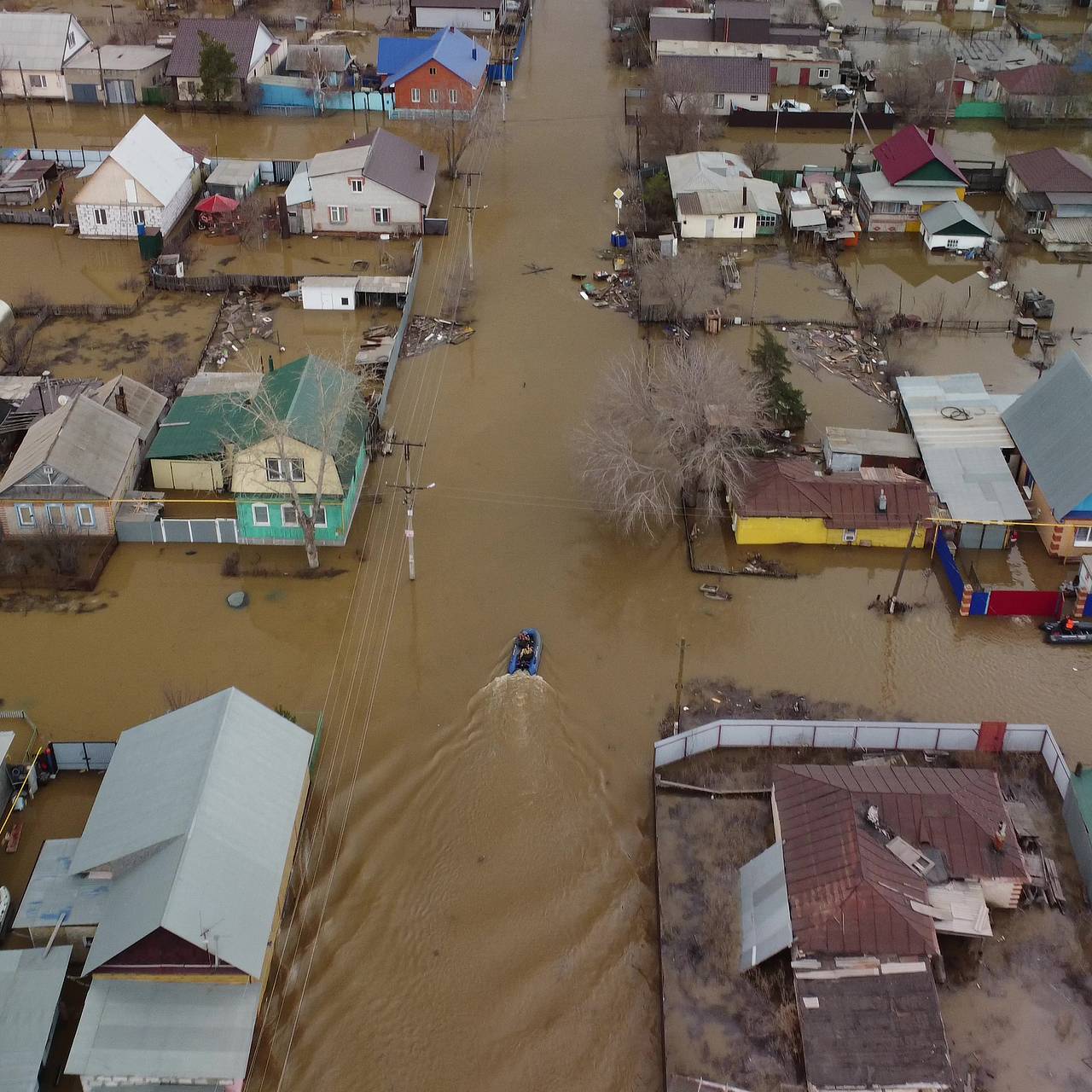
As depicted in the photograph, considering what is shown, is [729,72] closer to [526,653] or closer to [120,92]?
[120,92]

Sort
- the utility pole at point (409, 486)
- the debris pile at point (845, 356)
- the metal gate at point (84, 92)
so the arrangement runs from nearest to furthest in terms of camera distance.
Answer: the utility pole at point (409, 486) < the debris pile at point (845, 356) < the metal gate at point (84, 92)

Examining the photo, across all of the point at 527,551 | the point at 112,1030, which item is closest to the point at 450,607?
the point at 527,551

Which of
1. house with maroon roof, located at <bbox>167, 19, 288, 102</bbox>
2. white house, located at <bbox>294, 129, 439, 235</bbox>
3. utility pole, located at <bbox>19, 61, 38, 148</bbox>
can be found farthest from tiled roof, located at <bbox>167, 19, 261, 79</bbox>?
white house, located at <bbox>294, 129, 439, 235</bbox>

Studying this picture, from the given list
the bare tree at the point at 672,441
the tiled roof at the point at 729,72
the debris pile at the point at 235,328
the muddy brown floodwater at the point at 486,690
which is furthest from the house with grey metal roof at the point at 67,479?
the tiled roof at the point at 729,72

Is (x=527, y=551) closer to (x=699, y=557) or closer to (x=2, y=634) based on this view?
(x=699, y=557)

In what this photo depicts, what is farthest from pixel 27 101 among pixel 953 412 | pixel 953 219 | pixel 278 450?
pixel 953 412

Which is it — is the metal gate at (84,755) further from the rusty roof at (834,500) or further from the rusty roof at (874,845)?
the rusty roof at (834,500)
